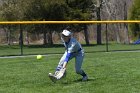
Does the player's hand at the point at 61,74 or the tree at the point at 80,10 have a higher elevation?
the player's hand at the point at 61,74

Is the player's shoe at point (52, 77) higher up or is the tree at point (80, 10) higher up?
the player's shoe at point (52, 77)

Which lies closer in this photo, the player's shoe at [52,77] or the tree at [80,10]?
the player's shoe at [52,77]

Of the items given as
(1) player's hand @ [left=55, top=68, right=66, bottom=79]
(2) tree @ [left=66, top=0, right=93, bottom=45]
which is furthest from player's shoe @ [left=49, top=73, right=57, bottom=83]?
(2) tree @ [left=66, top=0, right=93, bottom=45]

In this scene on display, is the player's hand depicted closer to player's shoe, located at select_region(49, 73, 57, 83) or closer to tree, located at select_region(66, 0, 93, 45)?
player's shoe, located at select_region(49, 73, 57, 83)

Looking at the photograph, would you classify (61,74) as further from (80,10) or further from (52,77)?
(80,10)

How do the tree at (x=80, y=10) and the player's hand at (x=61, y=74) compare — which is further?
the tree at (x=80, y=10)

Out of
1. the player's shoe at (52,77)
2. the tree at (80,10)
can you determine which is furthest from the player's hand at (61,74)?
the tree at (80,10)

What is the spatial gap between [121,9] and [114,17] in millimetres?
2377

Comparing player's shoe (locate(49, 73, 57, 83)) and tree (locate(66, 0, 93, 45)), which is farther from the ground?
player's shoe (locate(49, 73, 57, 83))

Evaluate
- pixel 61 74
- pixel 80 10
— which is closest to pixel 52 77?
pixel 61 74

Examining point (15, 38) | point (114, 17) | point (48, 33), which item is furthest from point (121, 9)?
point (15, 38)

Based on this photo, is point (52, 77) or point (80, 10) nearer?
point (52, 77)

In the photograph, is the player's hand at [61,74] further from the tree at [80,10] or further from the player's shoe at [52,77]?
the tree at [80,10]

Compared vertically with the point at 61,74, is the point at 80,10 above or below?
below
